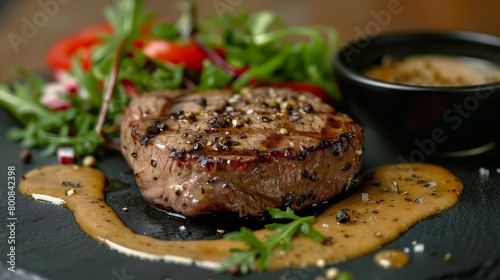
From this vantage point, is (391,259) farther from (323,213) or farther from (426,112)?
(426,112)

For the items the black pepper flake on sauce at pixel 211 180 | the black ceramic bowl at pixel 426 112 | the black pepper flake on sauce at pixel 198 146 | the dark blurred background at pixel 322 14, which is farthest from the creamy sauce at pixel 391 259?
the dark blurred background at pixel 322 14

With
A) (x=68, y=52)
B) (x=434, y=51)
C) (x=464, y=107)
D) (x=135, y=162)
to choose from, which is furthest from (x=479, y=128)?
(x=68, y=52)

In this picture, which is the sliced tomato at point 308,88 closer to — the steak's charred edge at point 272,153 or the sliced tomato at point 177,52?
the sliced tomato at point 177,52

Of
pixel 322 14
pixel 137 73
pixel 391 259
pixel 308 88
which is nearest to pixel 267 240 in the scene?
pixel 391 259

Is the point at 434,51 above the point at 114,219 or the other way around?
above

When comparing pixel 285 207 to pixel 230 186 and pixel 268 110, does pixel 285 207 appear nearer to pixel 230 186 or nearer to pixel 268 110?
pixel 230 186

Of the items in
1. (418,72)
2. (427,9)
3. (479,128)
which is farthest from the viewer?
(427,9)
